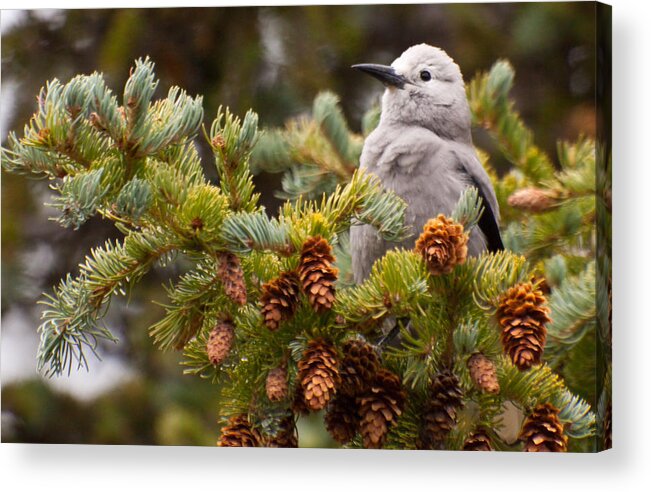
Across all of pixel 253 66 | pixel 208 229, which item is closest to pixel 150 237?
pixel 208 229

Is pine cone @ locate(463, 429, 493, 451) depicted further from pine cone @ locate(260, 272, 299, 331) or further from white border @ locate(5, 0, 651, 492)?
pine cone @ locate(260, 272, 299, 331)

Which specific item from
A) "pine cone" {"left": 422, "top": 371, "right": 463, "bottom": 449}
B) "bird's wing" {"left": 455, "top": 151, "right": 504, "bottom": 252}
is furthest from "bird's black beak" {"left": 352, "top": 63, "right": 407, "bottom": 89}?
"pine cone" {"left": 422, "top": 371, "right": 463, "bottom": 449}

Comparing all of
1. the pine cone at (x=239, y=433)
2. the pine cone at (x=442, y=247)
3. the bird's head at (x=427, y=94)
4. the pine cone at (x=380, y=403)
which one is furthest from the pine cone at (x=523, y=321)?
the bird's head at (x=427, y=94)

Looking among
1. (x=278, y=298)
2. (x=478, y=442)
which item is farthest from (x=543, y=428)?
(x=278, y=298)

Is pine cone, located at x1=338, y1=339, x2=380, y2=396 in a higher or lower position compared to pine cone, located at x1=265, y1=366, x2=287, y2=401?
higher

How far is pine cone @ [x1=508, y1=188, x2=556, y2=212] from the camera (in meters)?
2.51

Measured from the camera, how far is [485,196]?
2559mm

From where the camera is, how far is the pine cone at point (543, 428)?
6.79 feet

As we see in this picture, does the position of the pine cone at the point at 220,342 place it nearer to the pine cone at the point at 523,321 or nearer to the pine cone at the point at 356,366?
the pine cone at the point at 356,366

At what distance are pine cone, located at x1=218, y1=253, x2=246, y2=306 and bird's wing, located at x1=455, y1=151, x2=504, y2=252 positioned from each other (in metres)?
0.75

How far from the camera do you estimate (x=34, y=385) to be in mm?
2625

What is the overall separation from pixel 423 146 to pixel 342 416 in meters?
0.91

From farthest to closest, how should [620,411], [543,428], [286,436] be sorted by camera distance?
[620,411], [286,436], [543,428]

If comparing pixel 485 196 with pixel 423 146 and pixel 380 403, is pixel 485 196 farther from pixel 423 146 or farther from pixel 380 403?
pixel 380 403
